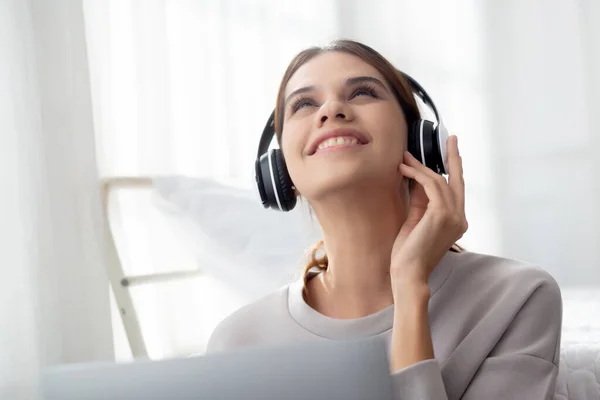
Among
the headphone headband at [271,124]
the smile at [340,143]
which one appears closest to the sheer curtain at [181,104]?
the headphone headband at [271,124]

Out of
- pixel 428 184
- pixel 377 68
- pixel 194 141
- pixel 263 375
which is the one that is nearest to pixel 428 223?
pixel 428 184

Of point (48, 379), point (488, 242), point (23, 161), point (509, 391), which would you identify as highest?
point (23, 161)

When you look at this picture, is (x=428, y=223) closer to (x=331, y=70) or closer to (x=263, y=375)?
(x=331, y=70)

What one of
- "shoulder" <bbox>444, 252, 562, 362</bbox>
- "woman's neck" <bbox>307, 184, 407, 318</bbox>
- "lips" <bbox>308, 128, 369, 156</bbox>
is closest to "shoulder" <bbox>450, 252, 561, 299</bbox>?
"shoulder" <bbox>444, 252, 562, 362</bbox>

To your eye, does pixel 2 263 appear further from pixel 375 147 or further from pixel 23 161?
pixel 375 147

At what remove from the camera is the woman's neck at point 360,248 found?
1.03 meters

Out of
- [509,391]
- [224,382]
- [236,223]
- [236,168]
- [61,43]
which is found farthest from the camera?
[236,168]

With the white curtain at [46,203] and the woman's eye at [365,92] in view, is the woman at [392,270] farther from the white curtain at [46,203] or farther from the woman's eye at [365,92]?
the white curtain at [46,203]

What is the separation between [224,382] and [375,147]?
512 mm

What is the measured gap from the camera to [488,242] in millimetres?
2615

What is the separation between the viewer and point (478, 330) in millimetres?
898

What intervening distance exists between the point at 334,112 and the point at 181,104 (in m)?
1.19

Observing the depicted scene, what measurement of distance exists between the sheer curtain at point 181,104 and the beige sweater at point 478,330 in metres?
0.99

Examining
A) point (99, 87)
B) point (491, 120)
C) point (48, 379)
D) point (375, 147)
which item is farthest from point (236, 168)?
point (48, 379)
